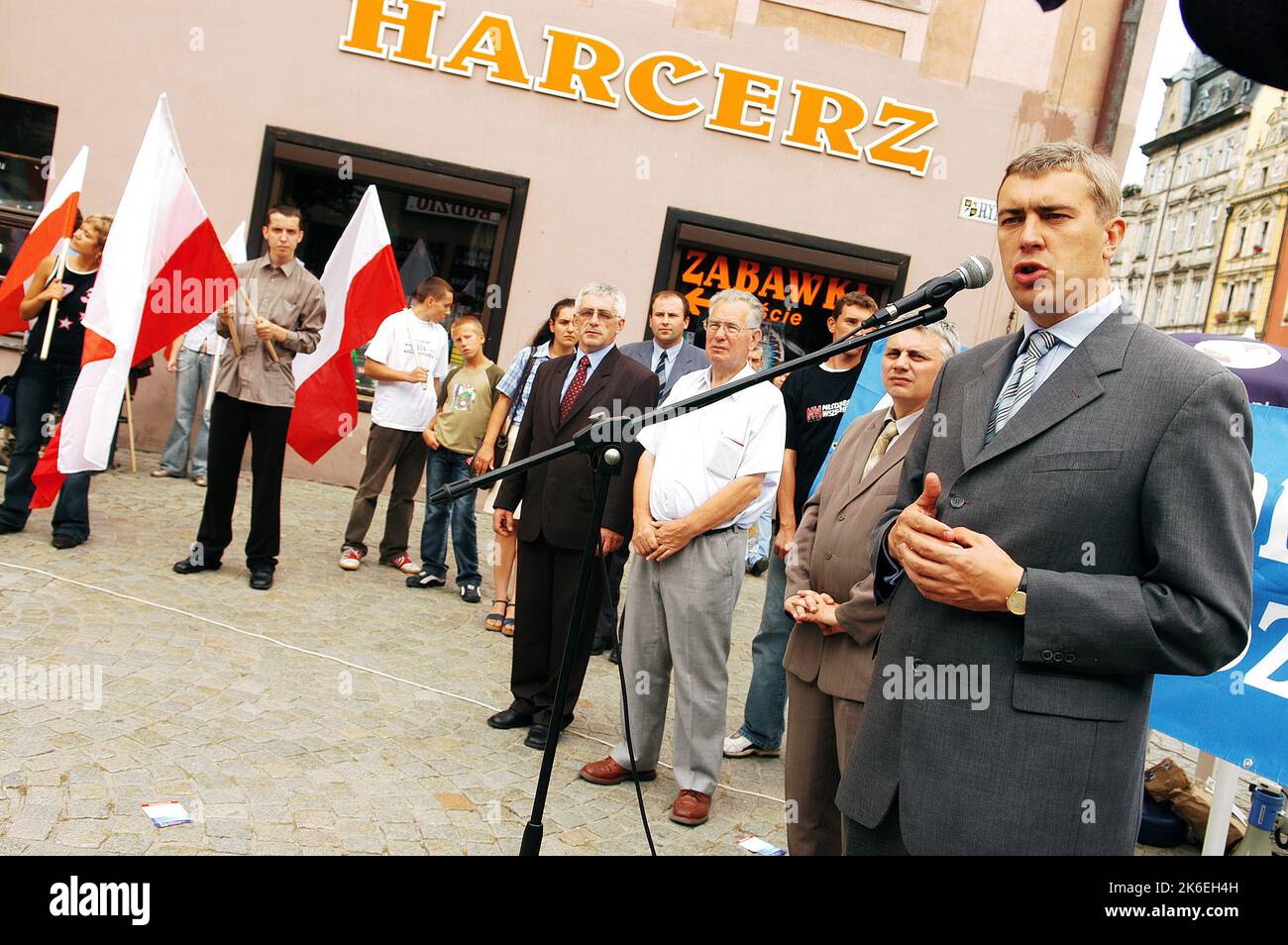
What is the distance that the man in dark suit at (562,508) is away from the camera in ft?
17.1

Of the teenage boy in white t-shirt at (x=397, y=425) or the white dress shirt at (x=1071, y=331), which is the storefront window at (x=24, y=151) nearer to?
the teenage boy in white t-shirt at (x=397, y=425)

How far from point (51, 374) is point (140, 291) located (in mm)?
1078

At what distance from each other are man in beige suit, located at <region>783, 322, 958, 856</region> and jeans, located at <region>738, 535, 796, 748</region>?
54.8 inches

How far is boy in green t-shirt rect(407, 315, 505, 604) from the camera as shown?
777 cm

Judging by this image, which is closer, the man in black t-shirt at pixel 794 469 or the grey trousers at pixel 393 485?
the man in black t-shirt at pixel 794 469

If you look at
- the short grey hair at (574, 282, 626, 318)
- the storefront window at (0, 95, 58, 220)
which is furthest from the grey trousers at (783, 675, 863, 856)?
the storefront window at (0, 95, 58, 220)

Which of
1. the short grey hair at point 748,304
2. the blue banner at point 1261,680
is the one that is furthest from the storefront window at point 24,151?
the blue banner at point 1261,680

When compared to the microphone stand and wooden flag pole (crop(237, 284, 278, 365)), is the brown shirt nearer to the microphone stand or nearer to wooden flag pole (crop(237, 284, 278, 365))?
wooden flag pole (crop(237, 284, 278, 365))

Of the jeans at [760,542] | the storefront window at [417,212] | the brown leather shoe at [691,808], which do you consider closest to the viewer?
the brown leather shoe at [691,808]

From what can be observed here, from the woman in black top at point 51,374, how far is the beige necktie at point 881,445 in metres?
5.36

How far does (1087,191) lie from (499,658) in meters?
4.94

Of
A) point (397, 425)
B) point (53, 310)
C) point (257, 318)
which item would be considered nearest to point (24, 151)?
point (53, 310)

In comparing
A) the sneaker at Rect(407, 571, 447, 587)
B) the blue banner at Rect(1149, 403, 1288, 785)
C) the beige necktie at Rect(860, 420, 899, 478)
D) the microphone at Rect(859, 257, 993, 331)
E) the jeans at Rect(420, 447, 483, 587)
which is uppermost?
the microphone at Rect(859, 257, 993, 331)

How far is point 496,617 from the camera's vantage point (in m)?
7.09
